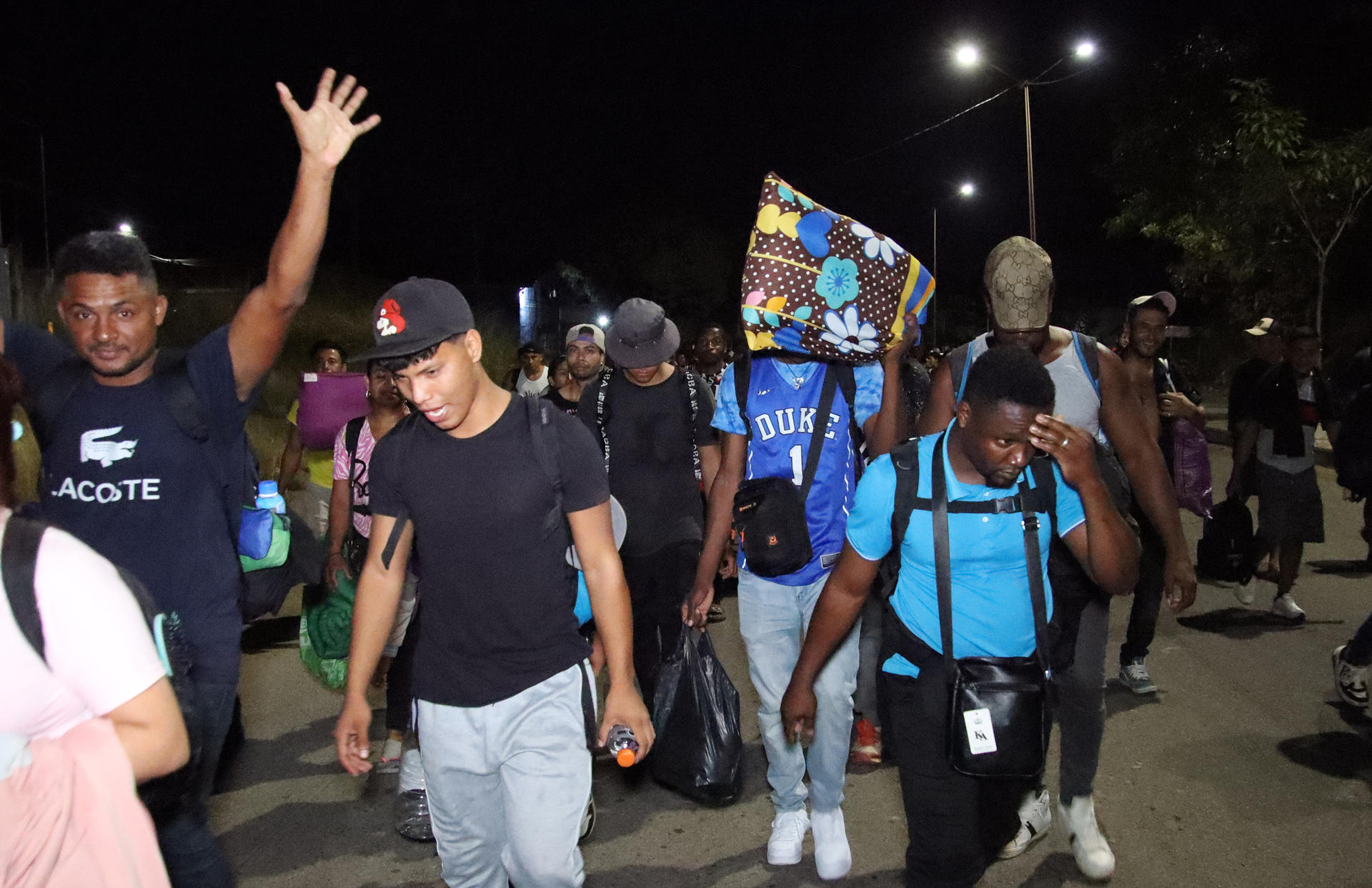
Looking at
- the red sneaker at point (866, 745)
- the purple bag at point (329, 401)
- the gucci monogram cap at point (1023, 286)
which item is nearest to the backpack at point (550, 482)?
the gucci monogram cap at point (1023, 286)

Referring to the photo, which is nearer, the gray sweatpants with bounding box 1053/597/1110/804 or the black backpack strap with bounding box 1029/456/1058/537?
the black backpack strap with bounding box 1029/456/1058/537

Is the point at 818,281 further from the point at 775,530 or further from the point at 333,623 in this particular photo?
the point at 333,623

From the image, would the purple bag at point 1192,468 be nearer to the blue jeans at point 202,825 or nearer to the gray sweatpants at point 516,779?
the gray sweatpants at point 516,779

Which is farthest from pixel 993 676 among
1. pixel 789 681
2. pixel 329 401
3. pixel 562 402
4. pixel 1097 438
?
pixel 562 402

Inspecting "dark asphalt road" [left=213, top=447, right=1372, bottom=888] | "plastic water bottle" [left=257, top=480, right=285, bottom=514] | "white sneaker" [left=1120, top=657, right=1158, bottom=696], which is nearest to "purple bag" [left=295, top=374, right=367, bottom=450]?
"dark asphalt road" [left=213, top=447, right=1372, bottom=888]

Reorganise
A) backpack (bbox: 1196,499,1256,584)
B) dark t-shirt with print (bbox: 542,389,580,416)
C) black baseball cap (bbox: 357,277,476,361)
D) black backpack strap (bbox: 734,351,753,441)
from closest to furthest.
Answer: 1. black baseball cap (bbox: 357,277,476,361)
2. black backpack strap (bbox: 734,351,753,441)
3. backpack (bbox: 1196,499,1256,584)
4. dark t-shirt with print (bbox: 542,389,580,416)

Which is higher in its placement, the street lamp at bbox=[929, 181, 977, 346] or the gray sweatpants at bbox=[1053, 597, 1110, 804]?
the street lamp at bbox=[929, 181, 977, 346]

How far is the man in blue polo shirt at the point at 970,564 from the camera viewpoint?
2.98 meters

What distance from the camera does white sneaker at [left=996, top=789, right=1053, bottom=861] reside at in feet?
14.0

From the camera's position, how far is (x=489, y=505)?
116 inches

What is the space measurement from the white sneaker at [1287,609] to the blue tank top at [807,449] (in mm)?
4849

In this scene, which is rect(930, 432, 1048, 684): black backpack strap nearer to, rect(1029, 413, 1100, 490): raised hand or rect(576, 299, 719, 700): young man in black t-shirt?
rect(1029, 413, 1100, 490): raised hand

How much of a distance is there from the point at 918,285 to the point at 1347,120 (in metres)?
20.4

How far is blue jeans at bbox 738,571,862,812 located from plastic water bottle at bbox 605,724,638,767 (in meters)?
1.19
